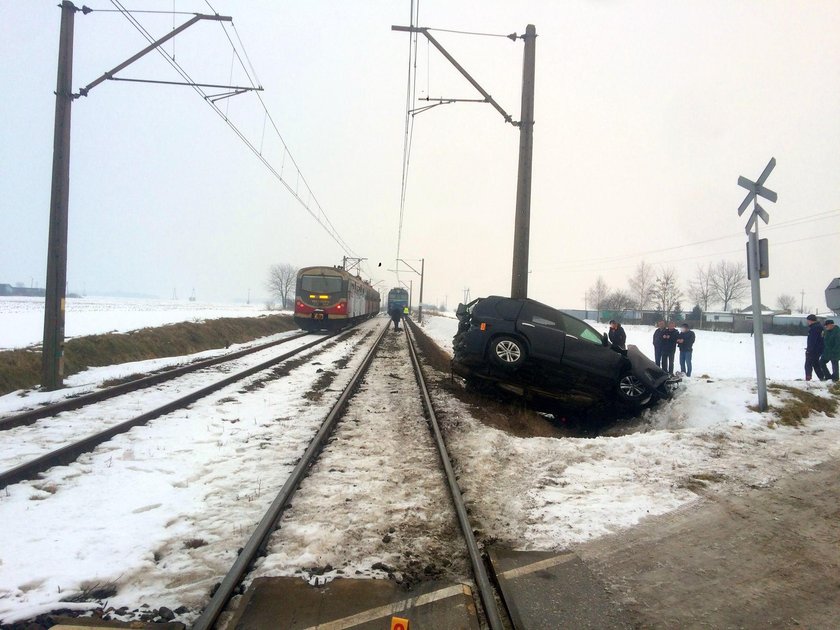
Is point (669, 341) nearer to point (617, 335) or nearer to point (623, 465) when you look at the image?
point (617, 335)

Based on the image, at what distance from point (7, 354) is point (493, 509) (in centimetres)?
1108

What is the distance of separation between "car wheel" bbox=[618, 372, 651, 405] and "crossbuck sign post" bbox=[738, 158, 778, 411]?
174cm

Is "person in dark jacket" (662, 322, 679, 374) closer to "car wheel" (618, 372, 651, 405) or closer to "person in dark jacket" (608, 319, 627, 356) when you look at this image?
"person in dark jacket" (608, 319, 627, 356)

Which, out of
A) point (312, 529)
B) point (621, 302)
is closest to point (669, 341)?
point (312, 529)

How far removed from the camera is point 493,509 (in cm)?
434

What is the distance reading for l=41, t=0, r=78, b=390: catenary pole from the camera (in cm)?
942

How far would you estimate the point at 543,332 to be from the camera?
8.59m

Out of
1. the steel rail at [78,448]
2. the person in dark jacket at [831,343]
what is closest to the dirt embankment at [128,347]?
the steel rail at [78,448]

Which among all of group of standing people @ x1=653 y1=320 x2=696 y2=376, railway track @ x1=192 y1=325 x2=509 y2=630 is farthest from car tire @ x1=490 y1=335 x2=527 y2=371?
group of standing people @ x1=653 y1=320 x2=696 y2=376

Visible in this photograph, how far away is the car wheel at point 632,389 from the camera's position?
8.80 meters

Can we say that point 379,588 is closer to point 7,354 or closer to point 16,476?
point 16,476

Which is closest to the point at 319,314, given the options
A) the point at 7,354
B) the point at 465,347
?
the point at 7,354

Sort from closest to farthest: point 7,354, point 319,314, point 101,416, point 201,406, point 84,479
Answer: point 84,479
point 101,416
point 201,406
point 7,354
point 319,314

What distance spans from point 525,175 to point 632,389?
182 inches
